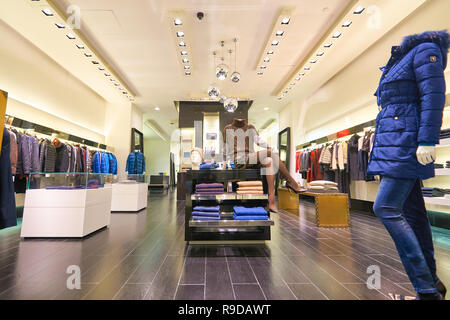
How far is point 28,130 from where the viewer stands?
448 centimetres

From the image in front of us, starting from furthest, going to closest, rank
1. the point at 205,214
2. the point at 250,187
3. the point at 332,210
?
the point at 332,210 → the point at 250,187 → the point at 205,214

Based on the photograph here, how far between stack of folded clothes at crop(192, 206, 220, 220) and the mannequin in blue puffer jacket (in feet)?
4.87

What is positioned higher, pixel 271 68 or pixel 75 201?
pixel 271 68

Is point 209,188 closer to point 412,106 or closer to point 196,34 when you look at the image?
point 412,106

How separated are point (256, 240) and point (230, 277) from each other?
95 cm

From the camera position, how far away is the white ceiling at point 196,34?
3.57 m

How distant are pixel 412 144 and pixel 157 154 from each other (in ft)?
57.8

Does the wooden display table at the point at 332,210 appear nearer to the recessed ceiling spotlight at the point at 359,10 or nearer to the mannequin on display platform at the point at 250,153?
the mannequin on display platform at the point at 250,153

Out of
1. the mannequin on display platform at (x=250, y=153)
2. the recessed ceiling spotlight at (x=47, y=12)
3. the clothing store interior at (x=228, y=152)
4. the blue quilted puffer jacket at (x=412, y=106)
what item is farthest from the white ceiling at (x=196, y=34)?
the blue quilted puffer jacket at (x=412, y=106)

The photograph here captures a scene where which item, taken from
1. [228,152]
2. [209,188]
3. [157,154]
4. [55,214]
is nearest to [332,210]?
[228,152]

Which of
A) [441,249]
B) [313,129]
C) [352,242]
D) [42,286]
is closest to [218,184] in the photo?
[42,286]

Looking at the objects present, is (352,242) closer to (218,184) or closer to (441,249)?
(441,249)

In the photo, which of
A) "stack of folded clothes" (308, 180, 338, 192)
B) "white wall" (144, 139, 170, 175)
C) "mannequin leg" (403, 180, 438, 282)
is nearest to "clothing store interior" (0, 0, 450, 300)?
"mannequin leg" (403, 180, 438, 282)

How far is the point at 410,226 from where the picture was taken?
1260 mm
